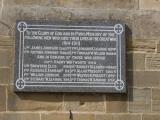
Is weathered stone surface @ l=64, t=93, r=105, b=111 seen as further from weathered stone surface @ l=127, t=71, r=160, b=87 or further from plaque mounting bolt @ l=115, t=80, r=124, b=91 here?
weathered stone surface @ l=127, t=71, r=160, b=87

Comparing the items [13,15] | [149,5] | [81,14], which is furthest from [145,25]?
[13,15]

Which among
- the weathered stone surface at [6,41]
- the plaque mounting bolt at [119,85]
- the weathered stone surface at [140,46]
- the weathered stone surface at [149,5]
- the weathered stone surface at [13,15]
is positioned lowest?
the plaque mounting bolt at [119,85]

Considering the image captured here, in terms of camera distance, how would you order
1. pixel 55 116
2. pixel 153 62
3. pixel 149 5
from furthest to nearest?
pixel 149 5
pixel 153 62
pixel 55 116

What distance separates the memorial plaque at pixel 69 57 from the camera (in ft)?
22.9

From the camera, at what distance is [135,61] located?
7156 mm

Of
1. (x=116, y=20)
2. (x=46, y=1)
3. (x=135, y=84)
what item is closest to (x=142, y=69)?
(x=135, y=84)

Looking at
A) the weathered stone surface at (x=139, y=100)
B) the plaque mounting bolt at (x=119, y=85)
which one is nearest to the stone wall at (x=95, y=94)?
the weathered stone surface at (x=139, y=100)

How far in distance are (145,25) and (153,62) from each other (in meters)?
0.44

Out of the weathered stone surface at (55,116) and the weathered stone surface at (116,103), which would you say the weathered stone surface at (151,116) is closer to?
the weathered stone surface at (116,103)

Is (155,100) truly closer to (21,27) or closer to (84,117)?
(84,117)

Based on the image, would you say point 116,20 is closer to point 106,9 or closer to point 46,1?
point 106,9

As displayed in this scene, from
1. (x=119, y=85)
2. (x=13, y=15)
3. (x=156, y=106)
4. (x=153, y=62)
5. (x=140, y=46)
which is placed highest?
(x=13, y=15)

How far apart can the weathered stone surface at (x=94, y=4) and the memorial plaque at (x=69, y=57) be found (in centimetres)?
22

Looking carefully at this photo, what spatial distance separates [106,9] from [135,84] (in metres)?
0.94
